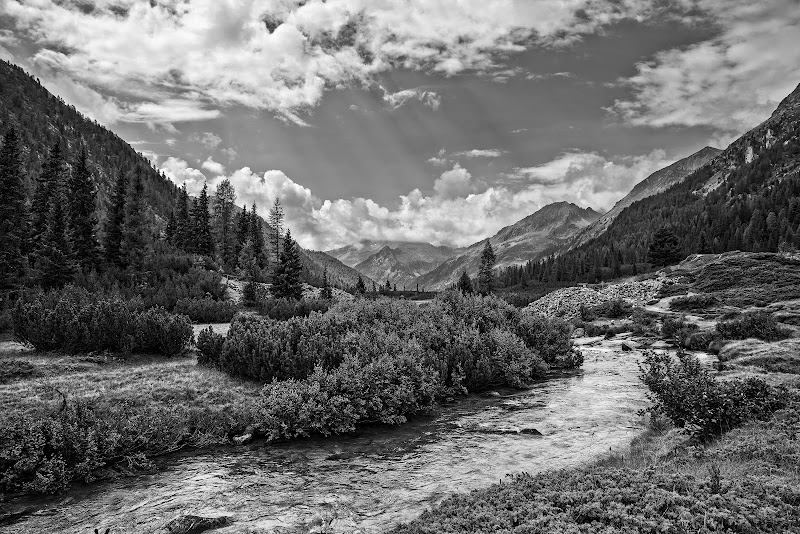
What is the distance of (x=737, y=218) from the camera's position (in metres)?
117

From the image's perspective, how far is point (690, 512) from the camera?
4113 millimetres

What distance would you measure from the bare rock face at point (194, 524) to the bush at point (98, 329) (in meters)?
11.2

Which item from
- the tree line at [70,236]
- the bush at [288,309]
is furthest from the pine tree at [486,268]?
the bush at [288,309]

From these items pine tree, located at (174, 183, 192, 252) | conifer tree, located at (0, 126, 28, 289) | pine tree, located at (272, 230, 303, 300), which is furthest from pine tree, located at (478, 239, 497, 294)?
conifer tree, located at (0, 126, 28, 289)

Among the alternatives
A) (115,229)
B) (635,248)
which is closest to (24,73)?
(115,229)

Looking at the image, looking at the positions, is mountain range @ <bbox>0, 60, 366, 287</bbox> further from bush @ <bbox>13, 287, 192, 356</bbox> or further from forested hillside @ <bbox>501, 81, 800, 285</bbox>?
bush @ <bbox>13, 287, 192, 356</bbox>

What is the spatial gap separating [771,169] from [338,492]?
20476cm

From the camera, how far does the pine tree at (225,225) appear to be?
260 ft

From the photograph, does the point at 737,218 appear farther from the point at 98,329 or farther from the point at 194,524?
the point at 194,524

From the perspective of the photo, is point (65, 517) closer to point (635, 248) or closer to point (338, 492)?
point (338, 492)

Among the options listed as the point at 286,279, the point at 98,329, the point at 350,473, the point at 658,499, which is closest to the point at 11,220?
the point at 286,279

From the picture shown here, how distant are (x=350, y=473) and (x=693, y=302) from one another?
32.1 meters

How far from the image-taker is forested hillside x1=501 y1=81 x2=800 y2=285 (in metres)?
99.9

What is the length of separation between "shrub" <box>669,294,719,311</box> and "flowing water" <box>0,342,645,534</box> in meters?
22.1
